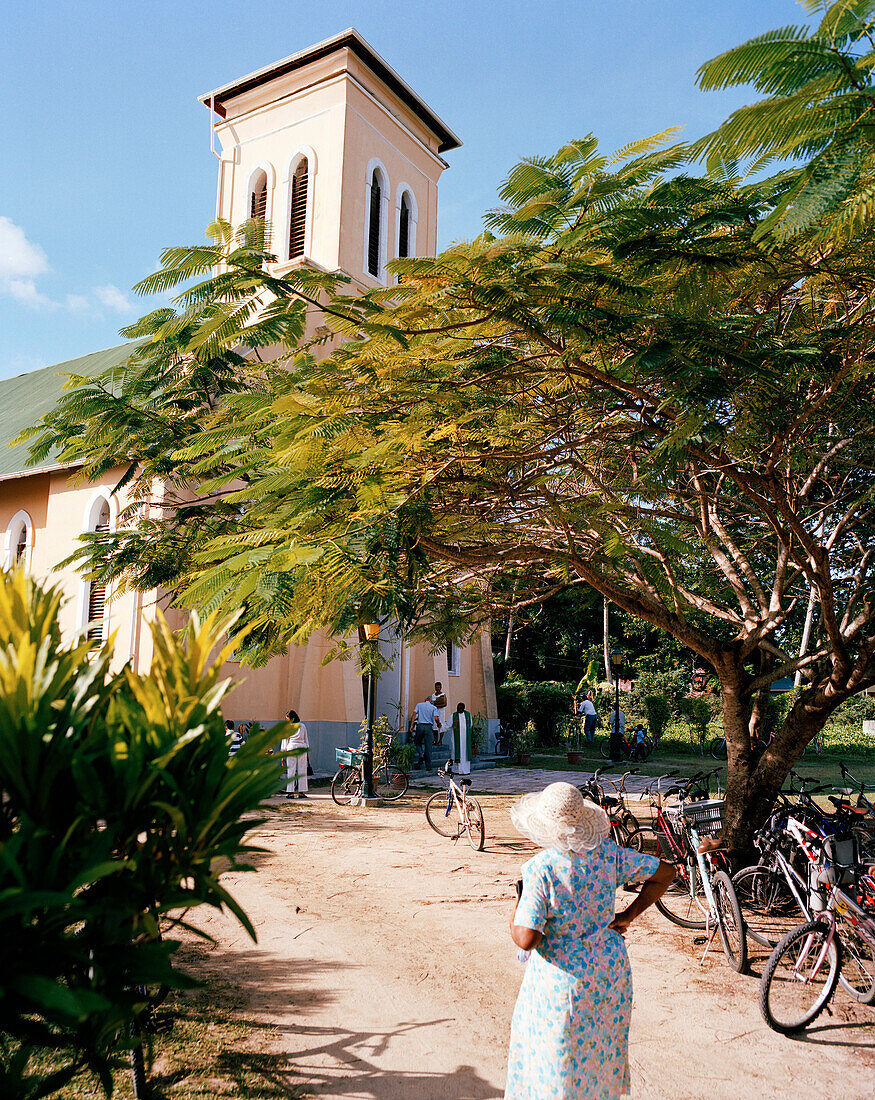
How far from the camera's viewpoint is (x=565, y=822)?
3.61 m

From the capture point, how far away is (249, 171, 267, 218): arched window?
78.7ft

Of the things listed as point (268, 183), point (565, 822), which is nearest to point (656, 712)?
point (268, 183)

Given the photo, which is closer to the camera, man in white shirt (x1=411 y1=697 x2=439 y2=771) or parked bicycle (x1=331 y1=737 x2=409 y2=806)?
parked bicycle (x1=331 y1=737 x2=409 y2=806)

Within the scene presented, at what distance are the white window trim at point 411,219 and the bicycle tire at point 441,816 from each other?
55.1 ft

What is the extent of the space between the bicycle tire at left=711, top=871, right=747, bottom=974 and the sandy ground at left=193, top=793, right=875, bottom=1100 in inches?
5.3

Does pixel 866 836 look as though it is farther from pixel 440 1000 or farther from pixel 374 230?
pixel 374 230

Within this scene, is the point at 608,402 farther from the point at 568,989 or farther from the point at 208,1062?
the point at 208,1062

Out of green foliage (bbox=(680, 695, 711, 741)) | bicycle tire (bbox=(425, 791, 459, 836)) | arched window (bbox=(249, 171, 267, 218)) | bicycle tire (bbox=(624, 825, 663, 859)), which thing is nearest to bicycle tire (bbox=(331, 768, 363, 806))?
bicycle tire (bbox=(425, 791, 459, 836))

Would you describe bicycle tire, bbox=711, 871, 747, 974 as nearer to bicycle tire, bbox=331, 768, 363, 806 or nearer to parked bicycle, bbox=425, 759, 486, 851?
parked bicycle, bbox=425, 759, 486, 851

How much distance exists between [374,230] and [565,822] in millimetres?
22622

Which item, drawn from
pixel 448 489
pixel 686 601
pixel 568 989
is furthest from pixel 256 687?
pixel 568 989

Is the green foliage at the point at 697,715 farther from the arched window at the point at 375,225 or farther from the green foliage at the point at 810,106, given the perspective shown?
the green foliage at the point at 810,106

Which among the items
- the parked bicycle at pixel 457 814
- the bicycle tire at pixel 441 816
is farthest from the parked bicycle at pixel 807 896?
the bicycle tire at pixel 441 816

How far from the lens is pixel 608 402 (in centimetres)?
644
